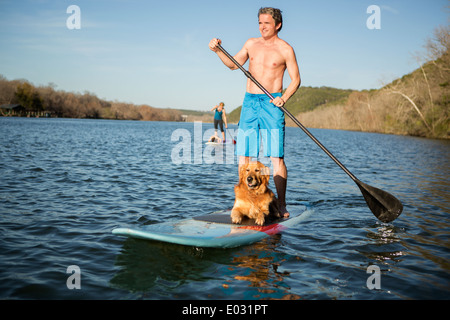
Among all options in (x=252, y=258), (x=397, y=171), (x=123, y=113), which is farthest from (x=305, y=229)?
(x=123, y=113)

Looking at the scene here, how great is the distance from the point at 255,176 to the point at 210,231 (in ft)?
3.57

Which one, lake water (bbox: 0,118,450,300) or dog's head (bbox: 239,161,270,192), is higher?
dog's head (bbox: 239,161,270,192)

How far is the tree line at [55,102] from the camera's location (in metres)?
113

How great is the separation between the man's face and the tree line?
408 feet

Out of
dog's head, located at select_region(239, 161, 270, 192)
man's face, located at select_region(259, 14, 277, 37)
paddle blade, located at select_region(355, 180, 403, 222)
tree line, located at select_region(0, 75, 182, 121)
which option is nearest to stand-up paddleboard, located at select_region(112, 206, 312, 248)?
dog's head, located at select_region(239, 161, 270, 192)

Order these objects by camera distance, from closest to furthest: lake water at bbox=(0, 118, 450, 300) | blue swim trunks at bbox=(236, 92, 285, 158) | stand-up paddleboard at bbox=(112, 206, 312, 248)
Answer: lake water at bbox=(0, 118, 450, 300)
stand-up paddleboard at bbox=(112, 206, 312, 248)
blue swim trunks at bbox=(236, 92, 285, 158)

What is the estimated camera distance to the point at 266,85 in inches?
250

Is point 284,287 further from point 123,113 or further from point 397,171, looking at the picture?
point 123,113

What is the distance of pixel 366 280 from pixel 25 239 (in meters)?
4.70

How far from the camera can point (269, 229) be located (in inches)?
226

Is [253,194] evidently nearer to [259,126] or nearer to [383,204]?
[259,126]

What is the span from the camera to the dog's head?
18.2 ft

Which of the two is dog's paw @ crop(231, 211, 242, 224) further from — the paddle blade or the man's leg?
the paddle blade

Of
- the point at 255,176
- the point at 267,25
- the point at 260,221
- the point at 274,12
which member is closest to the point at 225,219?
the point at 260,221
